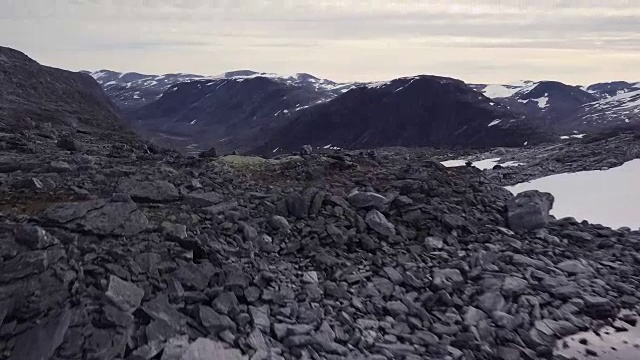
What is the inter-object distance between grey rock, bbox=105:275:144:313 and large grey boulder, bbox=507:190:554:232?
12.9m

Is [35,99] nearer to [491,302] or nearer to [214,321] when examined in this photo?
[214,321]

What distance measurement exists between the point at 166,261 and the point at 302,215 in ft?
15.9

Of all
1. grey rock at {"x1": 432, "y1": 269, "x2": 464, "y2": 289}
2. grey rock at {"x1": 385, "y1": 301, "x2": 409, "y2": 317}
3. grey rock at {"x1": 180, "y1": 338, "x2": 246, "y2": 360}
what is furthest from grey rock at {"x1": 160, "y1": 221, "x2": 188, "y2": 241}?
grey rock at {"x1": 432, "y1": 269, "x2": 464, "y2": 289}

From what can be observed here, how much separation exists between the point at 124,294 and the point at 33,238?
7.48ft

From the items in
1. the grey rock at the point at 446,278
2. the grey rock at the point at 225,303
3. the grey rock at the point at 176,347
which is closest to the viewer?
the grey rock at the point at 176,347

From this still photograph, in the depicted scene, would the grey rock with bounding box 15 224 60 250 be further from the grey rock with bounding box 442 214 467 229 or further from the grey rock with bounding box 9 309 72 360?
the grey rock with bounding box 442 214 467 229

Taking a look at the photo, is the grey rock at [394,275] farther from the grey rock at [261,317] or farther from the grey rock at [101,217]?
the grey rock at [101,217]

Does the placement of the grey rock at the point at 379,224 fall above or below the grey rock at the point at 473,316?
above

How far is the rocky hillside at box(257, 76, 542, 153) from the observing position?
113 metres

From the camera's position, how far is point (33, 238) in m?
10.6

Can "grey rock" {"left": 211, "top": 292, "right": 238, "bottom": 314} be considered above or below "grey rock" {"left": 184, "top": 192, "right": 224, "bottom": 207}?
below

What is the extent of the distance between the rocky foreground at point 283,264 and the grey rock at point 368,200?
0.07 meters

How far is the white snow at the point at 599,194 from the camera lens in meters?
21.9

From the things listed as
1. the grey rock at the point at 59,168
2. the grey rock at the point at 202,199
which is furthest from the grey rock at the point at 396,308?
the grey rock at the point at 59,168
